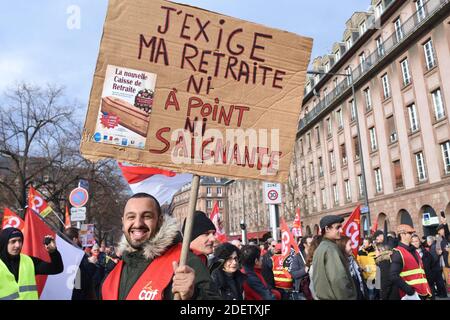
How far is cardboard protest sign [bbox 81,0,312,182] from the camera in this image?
2.50 metres

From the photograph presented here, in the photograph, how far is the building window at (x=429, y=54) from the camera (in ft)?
81.2

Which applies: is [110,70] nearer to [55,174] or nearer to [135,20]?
[135,20]

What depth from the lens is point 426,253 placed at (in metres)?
11.2

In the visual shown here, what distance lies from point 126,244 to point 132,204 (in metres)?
0.26

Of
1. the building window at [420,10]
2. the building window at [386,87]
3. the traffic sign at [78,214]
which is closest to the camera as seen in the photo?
the traffic sign at [78,214]

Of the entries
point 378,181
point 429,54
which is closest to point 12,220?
point 429,54

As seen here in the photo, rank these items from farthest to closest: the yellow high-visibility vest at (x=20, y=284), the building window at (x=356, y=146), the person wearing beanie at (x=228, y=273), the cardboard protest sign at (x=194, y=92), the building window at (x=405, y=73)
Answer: the building window at (x=356, y=146), the building window at (x=405, y=73), the person wearing beanie at (x=228, y=273), the yellow high-visibility vest at (x=20, y=284), the cardboard protest sign at (x=194, y=92)

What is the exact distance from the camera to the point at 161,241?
2.56 meters

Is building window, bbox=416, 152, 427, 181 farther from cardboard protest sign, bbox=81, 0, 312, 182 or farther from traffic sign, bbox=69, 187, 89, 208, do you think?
cardboard protest sign, bbox=81, 0, 312, 182

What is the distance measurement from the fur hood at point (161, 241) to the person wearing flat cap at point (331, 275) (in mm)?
1903

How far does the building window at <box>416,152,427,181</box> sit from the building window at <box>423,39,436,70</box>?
5391 millimetres

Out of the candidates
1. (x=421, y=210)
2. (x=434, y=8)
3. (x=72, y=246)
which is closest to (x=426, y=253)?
(x=72, y=246)

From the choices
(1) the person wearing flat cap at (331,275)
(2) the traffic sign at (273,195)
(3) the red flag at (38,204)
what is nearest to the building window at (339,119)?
(2) the traffic sign at (273,195)

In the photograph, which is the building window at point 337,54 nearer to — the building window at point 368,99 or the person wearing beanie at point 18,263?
the building window at point 368,99
